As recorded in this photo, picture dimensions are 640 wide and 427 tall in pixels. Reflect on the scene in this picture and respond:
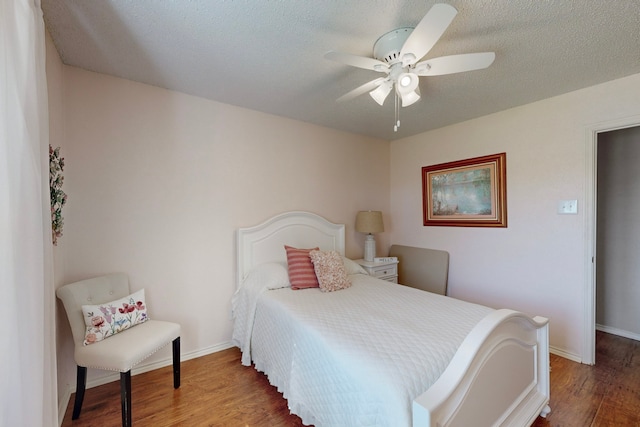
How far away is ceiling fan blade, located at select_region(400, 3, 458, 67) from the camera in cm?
116

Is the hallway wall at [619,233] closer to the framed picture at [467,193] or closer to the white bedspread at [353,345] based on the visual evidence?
the framed picture at [467,193]

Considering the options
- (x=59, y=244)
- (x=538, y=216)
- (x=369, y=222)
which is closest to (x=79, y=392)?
(x=59, y=244)

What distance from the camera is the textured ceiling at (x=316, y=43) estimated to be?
1445mm

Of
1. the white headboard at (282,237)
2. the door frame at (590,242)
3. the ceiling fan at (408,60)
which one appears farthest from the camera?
the white headboard at (282,237)

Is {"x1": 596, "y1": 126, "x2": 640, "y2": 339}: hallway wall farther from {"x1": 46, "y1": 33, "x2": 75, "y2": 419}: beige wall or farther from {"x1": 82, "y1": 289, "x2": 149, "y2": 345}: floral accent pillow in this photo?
{"x1": 46, "y1": 33, "x2": 75, "y2": 419}: beige wall

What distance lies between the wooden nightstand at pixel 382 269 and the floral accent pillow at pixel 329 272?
0.77m

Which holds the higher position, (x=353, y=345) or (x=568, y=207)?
(x=568, y=207)

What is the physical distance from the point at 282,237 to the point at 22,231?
2117mm

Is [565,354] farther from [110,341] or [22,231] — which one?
[22,231]

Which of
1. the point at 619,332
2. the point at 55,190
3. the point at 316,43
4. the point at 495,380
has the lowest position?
the point at 619,332

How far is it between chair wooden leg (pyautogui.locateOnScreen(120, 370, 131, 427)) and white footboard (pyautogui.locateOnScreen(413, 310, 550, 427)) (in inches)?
61.9

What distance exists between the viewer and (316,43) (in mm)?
1725

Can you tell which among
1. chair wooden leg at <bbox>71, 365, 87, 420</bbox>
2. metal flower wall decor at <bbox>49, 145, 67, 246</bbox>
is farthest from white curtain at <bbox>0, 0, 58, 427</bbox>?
chair wooden leg at <bbox>71, 365, 87, 420</bbox>

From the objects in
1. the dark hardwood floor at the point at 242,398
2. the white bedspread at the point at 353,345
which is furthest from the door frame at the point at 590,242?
the white bedspread at the point at 353,345
